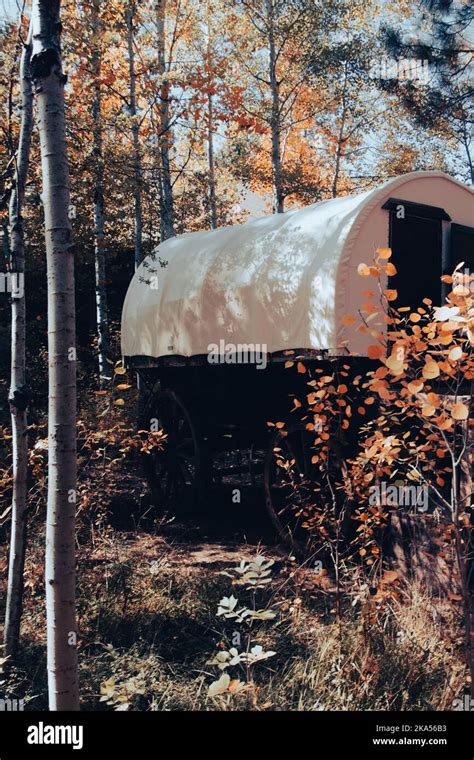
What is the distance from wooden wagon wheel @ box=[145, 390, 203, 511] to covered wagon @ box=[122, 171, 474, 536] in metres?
0.02

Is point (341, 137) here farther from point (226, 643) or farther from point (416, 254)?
point (226, 643)

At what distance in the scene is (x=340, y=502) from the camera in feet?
23.7

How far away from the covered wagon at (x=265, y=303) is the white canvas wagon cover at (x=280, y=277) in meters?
0.02

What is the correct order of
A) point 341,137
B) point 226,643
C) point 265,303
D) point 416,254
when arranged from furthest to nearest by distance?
point 341,137
point 416,254
point 265,303
point 226,643

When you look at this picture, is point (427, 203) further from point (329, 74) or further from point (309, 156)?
point (309, 156)

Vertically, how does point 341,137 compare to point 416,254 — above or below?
above

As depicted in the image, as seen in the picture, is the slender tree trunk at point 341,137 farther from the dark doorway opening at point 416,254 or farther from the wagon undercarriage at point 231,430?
the dark doorway opening at point 416,254

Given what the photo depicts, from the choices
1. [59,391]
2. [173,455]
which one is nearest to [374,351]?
[59,391]

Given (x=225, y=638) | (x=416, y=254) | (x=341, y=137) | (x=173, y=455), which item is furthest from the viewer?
(x=341, y=137)

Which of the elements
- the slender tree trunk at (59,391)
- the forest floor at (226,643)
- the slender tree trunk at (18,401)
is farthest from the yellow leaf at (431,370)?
the slender tree trunk at (18,401)

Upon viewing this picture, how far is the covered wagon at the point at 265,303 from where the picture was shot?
682 cm

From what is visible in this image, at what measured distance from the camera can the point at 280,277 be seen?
24.2 feet

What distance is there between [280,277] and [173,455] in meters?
3.51

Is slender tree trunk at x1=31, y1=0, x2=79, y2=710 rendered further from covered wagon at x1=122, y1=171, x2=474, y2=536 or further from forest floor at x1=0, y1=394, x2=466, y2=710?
covered wagon at x1=122, y1=171, x2=474, y2=536
